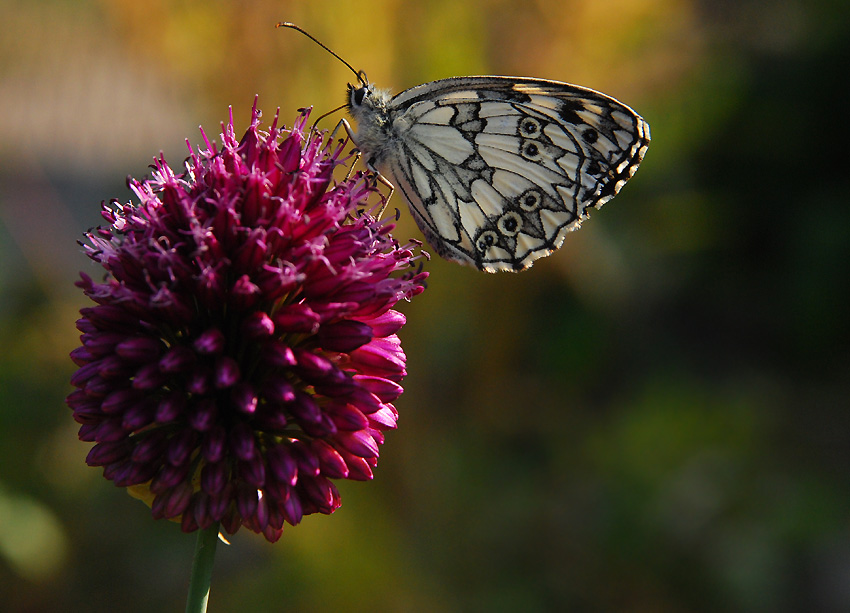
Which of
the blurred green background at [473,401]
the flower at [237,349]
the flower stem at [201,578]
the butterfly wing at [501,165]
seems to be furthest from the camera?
the blurred green background at [473,401]

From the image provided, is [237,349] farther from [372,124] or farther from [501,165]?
[501,165]

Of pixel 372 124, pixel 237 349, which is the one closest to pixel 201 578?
pixel 237 349

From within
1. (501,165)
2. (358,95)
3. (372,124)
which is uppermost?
(358,95)

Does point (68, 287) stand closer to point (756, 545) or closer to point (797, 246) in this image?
point (756, 545)

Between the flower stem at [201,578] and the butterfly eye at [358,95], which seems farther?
the butterfly eye at [358,95]

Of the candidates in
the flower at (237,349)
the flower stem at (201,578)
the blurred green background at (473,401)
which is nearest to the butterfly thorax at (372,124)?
the flower at (237,349)

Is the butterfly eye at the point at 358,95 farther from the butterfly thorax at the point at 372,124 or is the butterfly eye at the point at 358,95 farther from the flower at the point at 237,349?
the flower at the point at 237,349

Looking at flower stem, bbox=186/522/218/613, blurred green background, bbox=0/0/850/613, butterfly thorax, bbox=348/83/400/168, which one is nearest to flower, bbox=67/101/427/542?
flower stem, bbox=186/522/218/613
